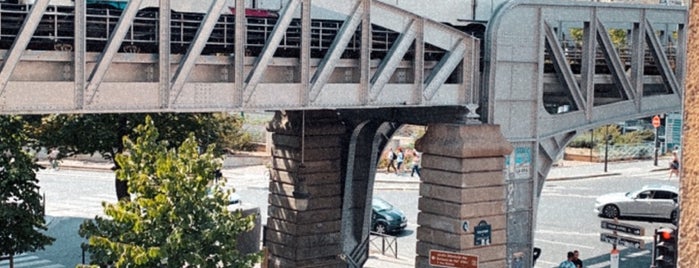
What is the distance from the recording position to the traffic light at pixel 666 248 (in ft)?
55.9

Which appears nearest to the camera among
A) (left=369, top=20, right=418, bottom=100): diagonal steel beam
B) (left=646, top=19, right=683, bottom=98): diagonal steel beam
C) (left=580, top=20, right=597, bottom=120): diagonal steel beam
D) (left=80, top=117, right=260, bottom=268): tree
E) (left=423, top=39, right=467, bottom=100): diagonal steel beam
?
(left=80, top=117, right=260, bottom=268): tree

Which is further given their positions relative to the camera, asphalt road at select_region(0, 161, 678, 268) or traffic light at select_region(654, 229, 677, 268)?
asphalt road at select_region(0, 161, 678, 268)

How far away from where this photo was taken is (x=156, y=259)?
20594mm

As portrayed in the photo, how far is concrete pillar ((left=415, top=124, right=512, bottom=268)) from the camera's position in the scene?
72.9 ft

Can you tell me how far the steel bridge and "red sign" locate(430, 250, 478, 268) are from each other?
2.94m

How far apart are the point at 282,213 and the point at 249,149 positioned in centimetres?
3227

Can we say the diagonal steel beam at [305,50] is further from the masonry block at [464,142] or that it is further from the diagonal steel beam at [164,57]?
the masonry block at [464,142]

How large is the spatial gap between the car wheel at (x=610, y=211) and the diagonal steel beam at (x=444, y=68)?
19037 mm

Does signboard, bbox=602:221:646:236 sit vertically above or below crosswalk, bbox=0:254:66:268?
above

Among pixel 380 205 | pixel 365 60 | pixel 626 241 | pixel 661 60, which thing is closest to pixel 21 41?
pixel 365 60

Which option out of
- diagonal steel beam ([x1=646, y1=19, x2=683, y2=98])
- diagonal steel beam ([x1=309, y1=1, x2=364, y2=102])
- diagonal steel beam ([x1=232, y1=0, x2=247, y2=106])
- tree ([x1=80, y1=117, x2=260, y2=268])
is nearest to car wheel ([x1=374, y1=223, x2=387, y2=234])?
diagonal steel beam ([x1=646, y1=19, x2=683, y2=98])

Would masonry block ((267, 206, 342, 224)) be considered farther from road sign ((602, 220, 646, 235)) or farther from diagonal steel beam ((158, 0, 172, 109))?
diagonal steel beam ((158, 0, 172, 109))

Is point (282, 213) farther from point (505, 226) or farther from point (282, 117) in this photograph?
point (505, 226)

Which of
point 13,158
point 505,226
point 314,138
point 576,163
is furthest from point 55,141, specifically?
point 576,163
